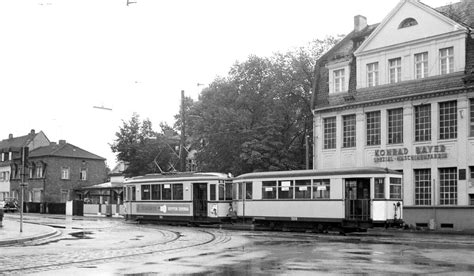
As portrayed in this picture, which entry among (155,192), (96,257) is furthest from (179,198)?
(96,257)

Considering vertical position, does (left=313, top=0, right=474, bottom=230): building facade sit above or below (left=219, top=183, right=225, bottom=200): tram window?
above

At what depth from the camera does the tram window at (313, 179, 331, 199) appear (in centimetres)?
2786

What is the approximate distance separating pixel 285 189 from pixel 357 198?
153 inches

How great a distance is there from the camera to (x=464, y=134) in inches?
1209

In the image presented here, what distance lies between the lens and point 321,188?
28.1 metres

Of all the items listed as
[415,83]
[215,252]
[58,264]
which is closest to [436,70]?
[415,83]

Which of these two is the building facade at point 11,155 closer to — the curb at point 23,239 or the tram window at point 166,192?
the tram window at point 166,192

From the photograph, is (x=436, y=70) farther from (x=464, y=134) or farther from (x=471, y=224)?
(x=471, y=224)

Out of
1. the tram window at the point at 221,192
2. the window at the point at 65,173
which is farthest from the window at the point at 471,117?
the window at the point at 65,173

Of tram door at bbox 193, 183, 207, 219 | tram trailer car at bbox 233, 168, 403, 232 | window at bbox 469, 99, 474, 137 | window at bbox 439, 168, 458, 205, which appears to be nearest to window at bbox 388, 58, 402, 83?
window at bbox 469, 99, 474, 137

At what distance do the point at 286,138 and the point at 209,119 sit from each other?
590cm

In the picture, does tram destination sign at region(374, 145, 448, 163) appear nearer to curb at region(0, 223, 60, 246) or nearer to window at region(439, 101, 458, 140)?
window at region(439, 101, 458, 140)

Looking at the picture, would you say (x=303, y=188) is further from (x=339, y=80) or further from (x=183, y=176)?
(x=339, y=80)

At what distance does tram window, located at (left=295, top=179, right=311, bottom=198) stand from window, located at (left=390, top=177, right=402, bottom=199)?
3.87 metres
